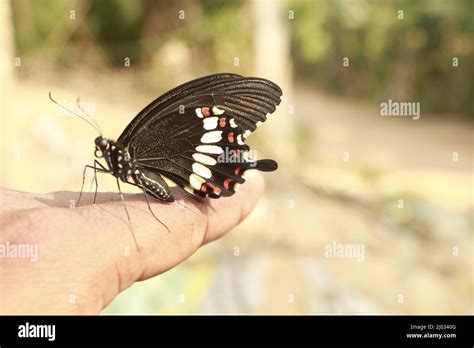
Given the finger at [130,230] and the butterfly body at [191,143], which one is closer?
the finger at [130,230]

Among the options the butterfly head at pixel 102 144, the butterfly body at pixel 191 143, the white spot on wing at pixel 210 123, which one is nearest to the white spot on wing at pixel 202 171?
the butterfly body at pixel 191 143

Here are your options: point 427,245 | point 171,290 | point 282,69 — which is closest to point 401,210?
point 427,245

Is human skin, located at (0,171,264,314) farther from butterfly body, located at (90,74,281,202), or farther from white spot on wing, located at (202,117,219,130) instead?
white spot on wing, located at (202,117,219,130)

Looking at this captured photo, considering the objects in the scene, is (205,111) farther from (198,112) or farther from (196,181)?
(196,181)

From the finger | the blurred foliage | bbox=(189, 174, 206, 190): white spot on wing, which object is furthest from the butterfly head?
the blurred foliage

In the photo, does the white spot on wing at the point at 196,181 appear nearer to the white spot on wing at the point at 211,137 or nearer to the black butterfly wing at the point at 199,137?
the black butterfly wing at the point at 199,137

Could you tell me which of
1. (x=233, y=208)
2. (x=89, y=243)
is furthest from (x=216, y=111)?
(x=89, y=243)

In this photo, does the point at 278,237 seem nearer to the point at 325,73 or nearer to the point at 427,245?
the point at 427,245
